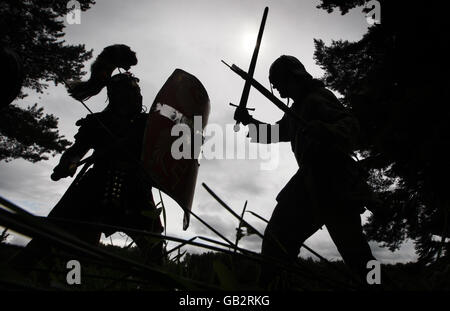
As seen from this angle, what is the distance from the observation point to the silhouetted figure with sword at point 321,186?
1.54 meters

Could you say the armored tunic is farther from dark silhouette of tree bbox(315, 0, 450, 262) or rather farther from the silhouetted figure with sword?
dark silhouette of tree bbox(315, 0, 450, 262)

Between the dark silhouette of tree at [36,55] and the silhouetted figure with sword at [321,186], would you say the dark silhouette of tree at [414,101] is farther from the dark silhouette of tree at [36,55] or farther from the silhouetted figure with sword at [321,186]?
the dark silhouette of tree at [36,55]

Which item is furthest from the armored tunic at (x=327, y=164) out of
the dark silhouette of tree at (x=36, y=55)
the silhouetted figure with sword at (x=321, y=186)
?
the dark silhouette of tree at (x=36, y=55)

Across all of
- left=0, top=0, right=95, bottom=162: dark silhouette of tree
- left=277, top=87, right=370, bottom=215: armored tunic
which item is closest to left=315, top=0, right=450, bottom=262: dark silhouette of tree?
left=277, top=87, right=370, bottom=215: armored tunic

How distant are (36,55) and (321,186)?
34.8 ft

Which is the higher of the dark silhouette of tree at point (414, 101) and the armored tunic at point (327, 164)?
the dark silhouette of tree at point (414, 101)

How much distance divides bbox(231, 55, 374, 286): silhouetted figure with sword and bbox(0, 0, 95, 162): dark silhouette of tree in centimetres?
926

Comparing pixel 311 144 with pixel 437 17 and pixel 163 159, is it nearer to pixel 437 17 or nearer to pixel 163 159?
pixel 163 159

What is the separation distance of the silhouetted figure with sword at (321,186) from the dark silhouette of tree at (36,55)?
30.4 ft

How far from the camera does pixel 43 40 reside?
9609mm

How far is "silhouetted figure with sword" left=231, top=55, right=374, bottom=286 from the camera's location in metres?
1.54

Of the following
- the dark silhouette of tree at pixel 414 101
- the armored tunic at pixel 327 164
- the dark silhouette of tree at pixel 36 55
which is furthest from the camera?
the dark silhouette of tree at pixel 36 55
